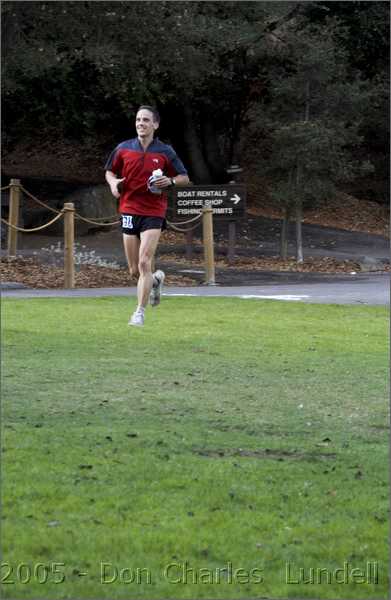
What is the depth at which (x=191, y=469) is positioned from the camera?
21.0ft

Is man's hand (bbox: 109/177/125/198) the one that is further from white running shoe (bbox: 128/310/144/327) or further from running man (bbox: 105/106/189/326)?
white running shoe (bbox: 128/310/144/327)

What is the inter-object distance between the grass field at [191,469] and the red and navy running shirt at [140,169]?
51.6 inches

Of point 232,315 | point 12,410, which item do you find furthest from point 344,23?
point 12,410

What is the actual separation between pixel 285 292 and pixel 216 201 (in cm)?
641

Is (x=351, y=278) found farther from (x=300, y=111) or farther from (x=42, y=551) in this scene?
(x=42, y=551)

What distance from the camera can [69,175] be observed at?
1479 inches

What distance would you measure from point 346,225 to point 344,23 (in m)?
5.78

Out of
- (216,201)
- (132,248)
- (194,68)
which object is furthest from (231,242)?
(132,248)

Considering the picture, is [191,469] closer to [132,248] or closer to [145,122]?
[145,122]

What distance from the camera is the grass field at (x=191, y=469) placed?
493 cm

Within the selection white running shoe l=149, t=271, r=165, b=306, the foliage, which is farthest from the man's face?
the foliage

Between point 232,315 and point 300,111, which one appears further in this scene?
point 300,111

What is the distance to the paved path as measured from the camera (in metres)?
17.2

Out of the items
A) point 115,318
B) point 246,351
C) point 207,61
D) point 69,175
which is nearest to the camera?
point 246,351
